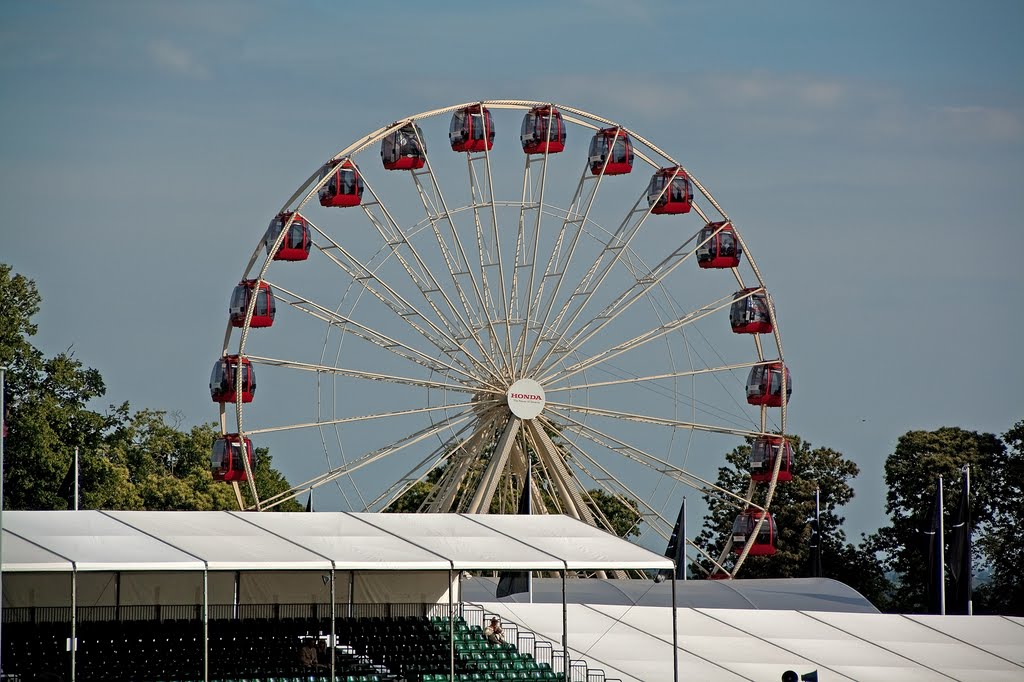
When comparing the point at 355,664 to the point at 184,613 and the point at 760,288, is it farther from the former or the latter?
the point at 760,288

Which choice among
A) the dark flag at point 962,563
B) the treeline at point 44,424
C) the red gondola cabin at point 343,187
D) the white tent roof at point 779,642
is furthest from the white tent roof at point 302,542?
the treeline at point 44,424

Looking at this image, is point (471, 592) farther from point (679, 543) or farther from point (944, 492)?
point (944, 492)

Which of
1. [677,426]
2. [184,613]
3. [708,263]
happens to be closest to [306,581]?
[184,613]

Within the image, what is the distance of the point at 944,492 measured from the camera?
67.7m

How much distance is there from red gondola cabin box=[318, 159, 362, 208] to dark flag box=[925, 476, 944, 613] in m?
17.4

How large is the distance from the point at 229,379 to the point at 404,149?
7698 mm

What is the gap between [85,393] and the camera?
6750cm

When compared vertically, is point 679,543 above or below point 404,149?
below

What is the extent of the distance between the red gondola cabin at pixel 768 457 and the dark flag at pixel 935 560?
4.06 meters

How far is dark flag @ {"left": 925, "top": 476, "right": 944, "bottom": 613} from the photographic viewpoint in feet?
146

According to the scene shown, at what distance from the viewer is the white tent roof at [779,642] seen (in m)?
37.2

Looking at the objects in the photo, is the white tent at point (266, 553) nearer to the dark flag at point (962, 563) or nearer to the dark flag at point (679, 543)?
the dark flag at point (679, 543)

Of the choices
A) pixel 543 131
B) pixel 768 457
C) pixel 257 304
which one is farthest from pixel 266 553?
pixel 768 457

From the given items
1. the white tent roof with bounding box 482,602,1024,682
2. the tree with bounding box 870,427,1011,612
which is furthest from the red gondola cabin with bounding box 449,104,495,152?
the tree with bounding box 870,427,1011,612
